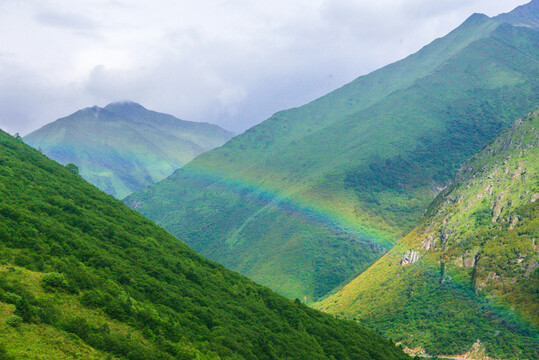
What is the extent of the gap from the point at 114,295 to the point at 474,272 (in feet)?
400

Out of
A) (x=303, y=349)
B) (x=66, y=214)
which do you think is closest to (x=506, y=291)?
(x=303, y=349)

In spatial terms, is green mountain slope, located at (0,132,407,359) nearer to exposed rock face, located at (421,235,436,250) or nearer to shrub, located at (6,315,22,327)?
shrub, located at (6,315,22,327)

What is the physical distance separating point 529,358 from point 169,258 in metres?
86.5

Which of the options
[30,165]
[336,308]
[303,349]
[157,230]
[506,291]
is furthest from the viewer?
[336,308]

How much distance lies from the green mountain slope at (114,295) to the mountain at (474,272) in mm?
43213

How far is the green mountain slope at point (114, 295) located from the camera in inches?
1719

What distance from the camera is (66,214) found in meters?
74.8

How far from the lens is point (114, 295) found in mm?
→ 55156

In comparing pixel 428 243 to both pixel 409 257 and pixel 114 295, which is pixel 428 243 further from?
pixel 114 295

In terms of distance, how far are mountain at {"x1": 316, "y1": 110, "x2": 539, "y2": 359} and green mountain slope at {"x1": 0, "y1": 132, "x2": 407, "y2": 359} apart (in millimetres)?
43213

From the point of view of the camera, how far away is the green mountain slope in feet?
143

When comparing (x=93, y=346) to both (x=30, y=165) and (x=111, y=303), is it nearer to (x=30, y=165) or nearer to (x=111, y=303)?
(x=111, y=303)

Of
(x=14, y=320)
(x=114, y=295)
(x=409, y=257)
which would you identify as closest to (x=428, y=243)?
(x=409, y=257)

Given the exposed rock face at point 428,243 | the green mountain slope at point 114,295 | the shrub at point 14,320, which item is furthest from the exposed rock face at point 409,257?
the shrub at point 14,320
